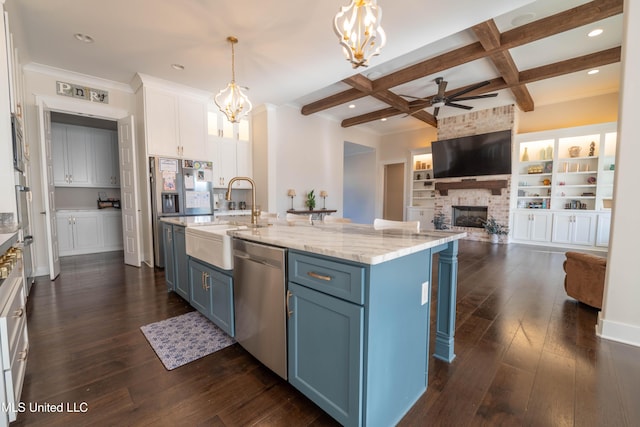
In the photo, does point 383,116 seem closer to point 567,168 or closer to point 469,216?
point 469,216

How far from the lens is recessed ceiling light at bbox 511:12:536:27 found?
120 inches

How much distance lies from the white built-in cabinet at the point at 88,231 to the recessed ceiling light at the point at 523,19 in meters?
7.26

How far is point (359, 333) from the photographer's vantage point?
1.10 metres

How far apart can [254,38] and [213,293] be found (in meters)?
2.89

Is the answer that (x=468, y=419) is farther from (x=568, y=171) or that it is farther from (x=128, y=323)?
(x=568, y=171)

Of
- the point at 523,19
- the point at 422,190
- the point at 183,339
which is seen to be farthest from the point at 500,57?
the point at 183,339

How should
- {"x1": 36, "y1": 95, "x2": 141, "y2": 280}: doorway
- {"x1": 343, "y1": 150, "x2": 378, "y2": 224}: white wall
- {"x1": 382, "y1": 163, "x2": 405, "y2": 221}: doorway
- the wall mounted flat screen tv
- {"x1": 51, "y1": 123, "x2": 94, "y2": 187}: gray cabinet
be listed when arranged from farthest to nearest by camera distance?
{"x1": 382, "y1": 163, "x2": 405, "y2": 221}: doorway, {"x1": 343, "y1": 150, "x2": 378, "y2": 224}: white wall, the wall mounted flat screen tv, {"x1": 51, "y1": 123, "x2": 94, "y2": 187}: gray cabinet, {"x1": 36, "y1": 95, "x2": 141, "y2": 280}: doorway

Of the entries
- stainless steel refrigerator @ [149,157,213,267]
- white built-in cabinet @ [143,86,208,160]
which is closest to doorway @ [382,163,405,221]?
stainless steel refrigerator @ [149,157,213,267]

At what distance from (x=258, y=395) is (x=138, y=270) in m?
3.46

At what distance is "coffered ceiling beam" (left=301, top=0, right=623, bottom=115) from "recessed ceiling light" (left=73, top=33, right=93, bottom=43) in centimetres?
399

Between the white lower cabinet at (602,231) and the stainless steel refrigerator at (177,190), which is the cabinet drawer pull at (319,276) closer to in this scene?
the stainless steel refrigerator at (177,190)

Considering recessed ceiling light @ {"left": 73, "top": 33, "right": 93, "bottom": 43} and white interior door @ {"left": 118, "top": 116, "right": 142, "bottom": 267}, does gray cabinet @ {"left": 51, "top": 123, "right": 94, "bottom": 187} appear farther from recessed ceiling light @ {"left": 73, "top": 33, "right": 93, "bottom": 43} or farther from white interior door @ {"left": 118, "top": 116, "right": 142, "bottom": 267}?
recessed ceiling light @ {"left": 73, "top": 33, "right": 93, "bottom": 43}

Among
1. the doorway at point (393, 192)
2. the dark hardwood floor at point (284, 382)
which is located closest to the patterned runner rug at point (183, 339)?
the dark hardwood floor at point (284, 382)

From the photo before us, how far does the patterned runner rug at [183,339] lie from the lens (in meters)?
1.85
